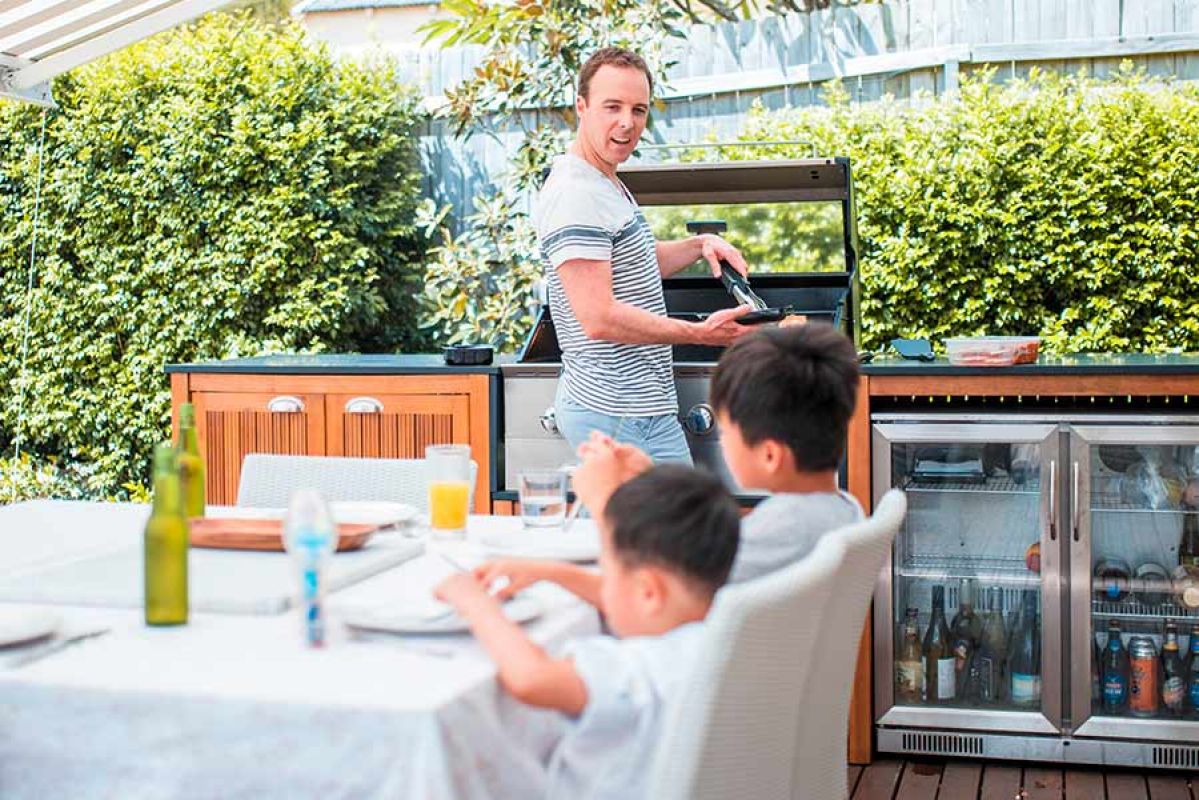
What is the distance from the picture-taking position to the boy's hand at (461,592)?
166 cm

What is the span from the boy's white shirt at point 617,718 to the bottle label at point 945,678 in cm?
232

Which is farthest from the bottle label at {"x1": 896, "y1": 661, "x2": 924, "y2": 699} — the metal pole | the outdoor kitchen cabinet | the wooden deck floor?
the metal pole

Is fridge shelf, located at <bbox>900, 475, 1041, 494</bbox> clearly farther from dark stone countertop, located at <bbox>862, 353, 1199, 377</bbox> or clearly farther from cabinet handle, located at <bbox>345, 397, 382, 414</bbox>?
cabinet handle, located at <bbox>345, 397, 382, 414</bbox>

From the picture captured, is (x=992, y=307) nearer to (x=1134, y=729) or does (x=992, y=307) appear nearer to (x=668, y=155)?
(x=668, y=155)

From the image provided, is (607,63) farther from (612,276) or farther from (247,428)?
(247,428)

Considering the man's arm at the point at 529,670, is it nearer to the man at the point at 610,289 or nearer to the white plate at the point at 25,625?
the white plate at the point at 25,625

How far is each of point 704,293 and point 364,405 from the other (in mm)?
982

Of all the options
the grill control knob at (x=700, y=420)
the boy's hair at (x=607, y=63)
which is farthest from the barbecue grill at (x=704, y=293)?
the boy's hair at (x=607, y=63)

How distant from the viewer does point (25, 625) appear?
64.2 inches

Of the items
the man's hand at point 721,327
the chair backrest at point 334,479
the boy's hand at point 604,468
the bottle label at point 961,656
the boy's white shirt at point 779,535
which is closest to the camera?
the boy's white shirt at point 779,535

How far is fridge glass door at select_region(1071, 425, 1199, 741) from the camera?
356 cm

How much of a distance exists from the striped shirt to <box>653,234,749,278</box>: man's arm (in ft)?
1.31

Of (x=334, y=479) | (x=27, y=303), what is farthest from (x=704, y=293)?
(x=27, y=303)

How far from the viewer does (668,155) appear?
6.36 metres
